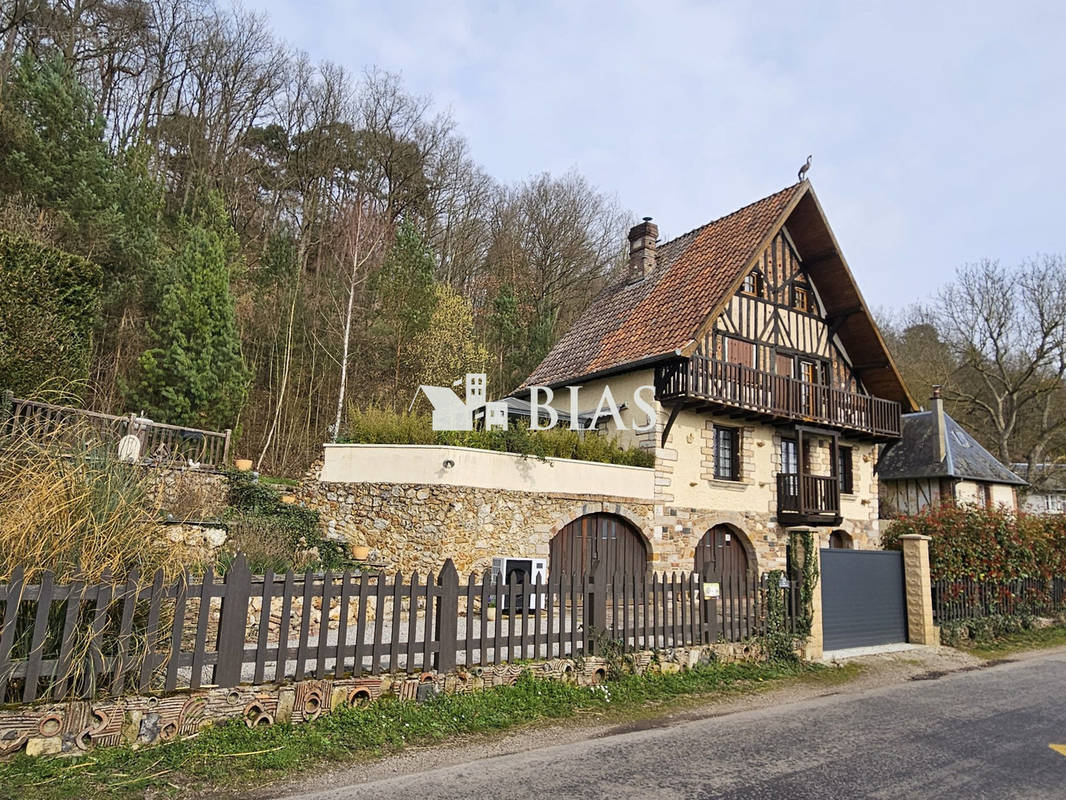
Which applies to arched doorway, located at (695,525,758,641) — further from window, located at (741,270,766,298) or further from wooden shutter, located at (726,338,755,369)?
window, located at (741,270,766,298)

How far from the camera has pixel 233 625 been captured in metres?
5.10

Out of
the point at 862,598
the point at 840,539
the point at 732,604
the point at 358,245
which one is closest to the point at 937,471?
the point at 840,539

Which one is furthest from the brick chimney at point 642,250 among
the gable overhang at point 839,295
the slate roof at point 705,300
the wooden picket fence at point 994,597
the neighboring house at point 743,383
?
the wooden picket fence at point 994,597

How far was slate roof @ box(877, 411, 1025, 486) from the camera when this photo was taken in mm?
22031

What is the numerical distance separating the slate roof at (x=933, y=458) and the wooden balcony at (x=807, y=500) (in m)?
6.21

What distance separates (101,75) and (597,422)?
1660 centimetres

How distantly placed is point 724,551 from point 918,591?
469 centimetres

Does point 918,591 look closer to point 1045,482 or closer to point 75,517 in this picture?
point 75,517

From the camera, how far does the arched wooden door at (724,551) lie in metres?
15.3

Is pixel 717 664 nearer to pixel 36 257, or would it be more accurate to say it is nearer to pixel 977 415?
pixel 36 257

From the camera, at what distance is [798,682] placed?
8.33m

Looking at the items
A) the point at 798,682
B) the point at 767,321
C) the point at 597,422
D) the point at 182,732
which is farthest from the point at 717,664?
the point at 767,321

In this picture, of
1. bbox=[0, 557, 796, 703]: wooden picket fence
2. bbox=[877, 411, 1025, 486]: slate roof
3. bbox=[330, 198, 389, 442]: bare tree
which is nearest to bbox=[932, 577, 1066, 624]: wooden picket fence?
bbox=[0, 557, 796, 703]: wooden picket fence

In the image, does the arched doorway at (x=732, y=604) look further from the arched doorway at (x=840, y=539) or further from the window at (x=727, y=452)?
the arched doorway at (x=840, y=539)
